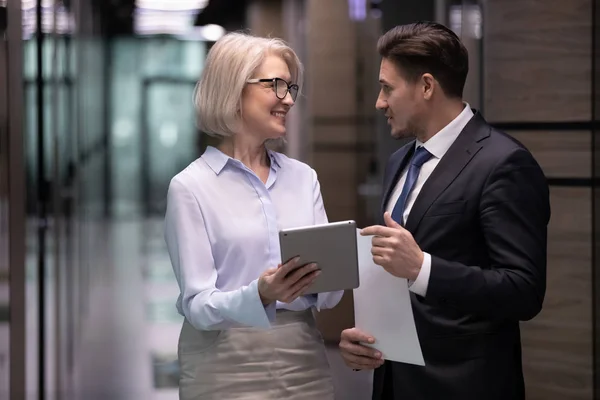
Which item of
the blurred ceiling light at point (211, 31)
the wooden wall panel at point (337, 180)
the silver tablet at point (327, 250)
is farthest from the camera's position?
the blurred ceiling light at point (211, 31)

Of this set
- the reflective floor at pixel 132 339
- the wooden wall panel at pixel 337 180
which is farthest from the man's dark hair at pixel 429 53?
the wooden wall panel at pixel 337 180

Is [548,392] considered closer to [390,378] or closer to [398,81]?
[390,378]

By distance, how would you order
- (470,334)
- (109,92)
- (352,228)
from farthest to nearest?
(109,92)
(470,334)
(352,228)

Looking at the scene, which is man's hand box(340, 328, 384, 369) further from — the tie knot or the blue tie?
the tie knot

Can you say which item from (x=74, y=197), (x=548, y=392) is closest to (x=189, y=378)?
(x=548, y=392)

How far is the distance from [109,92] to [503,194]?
16556mm

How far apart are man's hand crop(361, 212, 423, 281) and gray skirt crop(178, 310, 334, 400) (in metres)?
0.39

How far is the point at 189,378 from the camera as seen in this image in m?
2.59

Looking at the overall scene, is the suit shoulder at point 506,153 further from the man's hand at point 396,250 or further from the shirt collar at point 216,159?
the shirt collar at point 216,159

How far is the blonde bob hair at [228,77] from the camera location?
255cm

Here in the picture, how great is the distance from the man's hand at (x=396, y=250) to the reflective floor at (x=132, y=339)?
252 centimetres

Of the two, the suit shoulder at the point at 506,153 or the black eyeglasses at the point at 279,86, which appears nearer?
the suit shoulder at the point at 506,153

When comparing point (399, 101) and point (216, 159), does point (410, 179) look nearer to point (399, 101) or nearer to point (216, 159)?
point (399, 101)

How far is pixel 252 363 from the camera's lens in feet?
8.38
